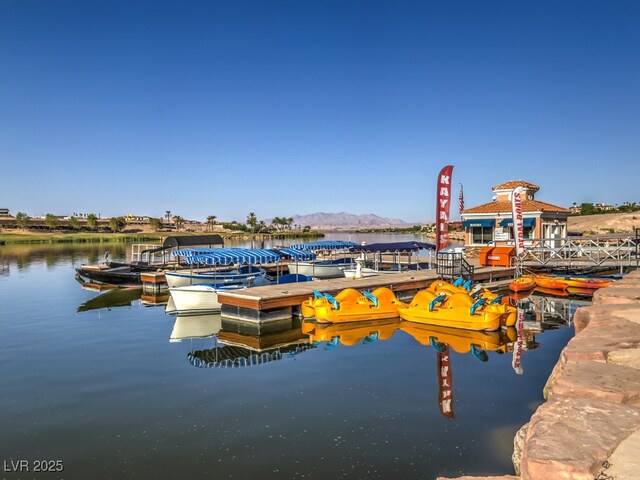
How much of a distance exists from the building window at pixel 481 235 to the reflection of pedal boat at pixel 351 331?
25.8m

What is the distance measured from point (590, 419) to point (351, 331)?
47.1 ft

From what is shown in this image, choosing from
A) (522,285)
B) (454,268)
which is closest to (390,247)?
(454,268)

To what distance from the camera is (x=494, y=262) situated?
36.1 meters

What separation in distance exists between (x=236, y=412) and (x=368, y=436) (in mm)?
3305

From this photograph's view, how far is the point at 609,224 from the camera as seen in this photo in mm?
95938

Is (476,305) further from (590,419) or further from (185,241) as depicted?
(185,241)

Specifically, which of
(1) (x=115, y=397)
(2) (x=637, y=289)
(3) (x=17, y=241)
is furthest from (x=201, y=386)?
(3) (x=17, y=241)

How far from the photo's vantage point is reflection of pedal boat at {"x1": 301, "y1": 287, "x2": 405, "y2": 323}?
19.9 meters

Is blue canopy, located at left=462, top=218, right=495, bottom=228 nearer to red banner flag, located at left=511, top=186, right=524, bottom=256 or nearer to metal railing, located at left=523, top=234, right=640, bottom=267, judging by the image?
metal railing, located at left=523, top=234, right=640, bottom=267

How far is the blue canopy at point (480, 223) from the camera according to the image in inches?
1650

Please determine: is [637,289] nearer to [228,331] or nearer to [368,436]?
[368,436]

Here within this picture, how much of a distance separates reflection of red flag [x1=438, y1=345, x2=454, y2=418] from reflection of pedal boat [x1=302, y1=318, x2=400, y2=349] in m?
3.38

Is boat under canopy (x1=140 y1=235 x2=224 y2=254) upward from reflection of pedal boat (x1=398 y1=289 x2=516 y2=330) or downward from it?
upward

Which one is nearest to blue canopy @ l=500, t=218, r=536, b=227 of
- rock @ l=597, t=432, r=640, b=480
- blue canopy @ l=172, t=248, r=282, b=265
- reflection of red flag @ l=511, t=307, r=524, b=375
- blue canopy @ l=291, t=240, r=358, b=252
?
blue canopy @ l=291, t=240, r=358, b=252
